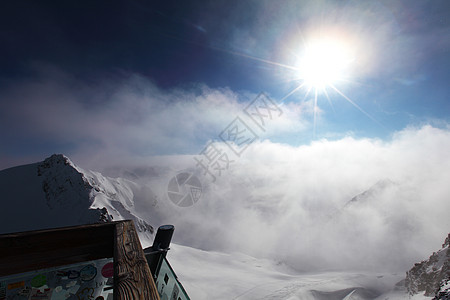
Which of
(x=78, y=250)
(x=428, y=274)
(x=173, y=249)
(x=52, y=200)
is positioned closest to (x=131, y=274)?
(x=78, y=250)

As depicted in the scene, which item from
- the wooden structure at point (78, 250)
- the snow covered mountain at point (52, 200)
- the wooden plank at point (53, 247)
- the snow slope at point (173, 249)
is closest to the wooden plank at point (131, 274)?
the wooden structure at point (78, 250)

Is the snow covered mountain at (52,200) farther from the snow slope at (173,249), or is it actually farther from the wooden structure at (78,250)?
the wooden structure at (78,250)

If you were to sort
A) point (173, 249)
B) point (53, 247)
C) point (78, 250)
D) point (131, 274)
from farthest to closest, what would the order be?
point (173, 249)
point (78, 250)
point (53, 247)
point (131, 274)

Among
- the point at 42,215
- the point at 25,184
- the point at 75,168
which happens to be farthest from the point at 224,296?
the point at 25,184

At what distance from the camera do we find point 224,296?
57.8m

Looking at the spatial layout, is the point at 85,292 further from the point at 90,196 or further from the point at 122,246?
the point at 90,196

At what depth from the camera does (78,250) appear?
6.84ft

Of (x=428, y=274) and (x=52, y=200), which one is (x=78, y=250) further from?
(x=52, y=200)

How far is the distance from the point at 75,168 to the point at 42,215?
30.9 meters

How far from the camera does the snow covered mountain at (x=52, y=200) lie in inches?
3829

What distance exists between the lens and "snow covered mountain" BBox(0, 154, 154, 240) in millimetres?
97250

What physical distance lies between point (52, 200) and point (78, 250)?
149 metres

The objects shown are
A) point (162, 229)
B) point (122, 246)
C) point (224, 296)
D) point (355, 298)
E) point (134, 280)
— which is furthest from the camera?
point (355, 298)

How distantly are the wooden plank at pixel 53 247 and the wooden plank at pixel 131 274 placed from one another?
548 mm
